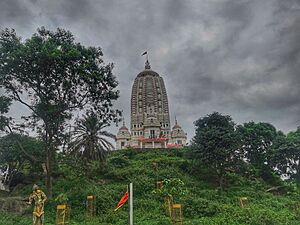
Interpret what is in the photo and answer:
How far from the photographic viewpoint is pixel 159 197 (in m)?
23.6

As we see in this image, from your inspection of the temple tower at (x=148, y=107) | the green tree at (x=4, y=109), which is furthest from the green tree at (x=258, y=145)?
the temple tower at (x=148, y=107)

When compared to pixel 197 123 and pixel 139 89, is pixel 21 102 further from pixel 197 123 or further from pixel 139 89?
pixel 139 89

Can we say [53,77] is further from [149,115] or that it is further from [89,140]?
[149,115]

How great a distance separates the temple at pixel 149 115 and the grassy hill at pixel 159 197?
102 feet

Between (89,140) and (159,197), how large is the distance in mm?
7568

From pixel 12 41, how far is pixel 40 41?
5.97 ft

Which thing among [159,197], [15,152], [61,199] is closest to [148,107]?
[15,152]

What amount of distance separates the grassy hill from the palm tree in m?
1.17

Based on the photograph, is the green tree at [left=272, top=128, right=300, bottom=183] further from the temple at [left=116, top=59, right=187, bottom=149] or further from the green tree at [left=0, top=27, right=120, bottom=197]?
the temple at [left=116, top=59, right=187, bottom=149]

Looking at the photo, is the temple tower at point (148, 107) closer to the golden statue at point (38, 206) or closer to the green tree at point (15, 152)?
the green tree at point (15, 152)

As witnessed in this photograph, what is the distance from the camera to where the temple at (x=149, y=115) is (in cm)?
6725

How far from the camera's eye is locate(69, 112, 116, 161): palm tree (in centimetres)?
2517

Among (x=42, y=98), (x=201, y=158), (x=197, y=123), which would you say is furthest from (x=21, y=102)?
(x=197, y=123)

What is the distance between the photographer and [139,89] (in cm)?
7519
